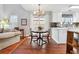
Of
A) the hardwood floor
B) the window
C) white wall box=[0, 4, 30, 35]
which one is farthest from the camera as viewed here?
the hardwood floor

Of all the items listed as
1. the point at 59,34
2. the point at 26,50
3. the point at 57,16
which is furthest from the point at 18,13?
the point at 59,34

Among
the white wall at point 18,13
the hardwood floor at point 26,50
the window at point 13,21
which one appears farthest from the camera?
the hardwood floor at point 26,50

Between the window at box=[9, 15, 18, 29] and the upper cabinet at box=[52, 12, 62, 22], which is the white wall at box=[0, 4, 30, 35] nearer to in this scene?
the window at box=[9, 15, 18, 29]

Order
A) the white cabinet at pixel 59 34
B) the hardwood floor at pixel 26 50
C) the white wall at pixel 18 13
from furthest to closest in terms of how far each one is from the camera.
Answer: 1. the white cabinet at pixel 59 34
2. the hardwood floor at pixel 26 50
3. the white wall at pixel 18 13

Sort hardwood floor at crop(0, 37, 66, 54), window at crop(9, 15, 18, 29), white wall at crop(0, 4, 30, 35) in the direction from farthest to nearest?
hardwood floor at crop(0, 37, 66, 54), window at crop(9, 15, 18, 29), white wall at crop(0, 4, 30, 35)

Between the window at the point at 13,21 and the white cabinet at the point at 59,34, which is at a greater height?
the window at the point at 13,21

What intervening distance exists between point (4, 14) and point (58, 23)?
104 centimetres

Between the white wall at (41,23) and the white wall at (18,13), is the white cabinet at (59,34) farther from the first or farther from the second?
the white wall at (18,13)

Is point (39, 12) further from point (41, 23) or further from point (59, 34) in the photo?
point (59, 34)

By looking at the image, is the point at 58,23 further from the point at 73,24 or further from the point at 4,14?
the point at 4,14

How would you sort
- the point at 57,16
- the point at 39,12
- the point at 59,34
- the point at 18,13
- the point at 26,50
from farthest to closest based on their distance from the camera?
the point at 59,34, the point at 26,50, the point at 39,12, the point at 57,16, the point at 18,13

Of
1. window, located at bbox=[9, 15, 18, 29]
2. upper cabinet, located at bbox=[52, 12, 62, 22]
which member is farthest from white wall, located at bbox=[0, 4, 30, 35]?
upper cabinet, located at bbox=[52, 12, 62, 22]

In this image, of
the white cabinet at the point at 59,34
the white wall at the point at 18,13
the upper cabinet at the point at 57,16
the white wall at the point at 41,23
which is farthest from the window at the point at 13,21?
the white cabinet at the point at 59,34

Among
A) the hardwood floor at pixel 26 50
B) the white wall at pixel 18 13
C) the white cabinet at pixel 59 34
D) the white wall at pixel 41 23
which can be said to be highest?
the white wall at pixel 18 13
